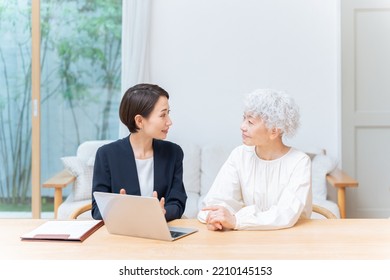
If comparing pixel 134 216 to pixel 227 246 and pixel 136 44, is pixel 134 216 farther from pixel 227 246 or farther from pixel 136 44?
pixel 136 44

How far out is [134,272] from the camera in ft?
5.13

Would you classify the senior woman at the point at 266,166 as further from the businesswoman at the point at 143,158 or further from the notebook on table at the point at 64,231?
the notebook on table at the point at 64,231

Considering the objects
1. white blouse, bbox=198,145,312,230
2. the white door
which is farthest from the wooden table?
the white door

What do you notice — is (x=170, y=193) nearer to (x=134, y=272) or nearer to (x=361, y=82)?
(x=134, y=272)

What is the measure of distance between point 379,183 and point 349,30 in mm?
1248

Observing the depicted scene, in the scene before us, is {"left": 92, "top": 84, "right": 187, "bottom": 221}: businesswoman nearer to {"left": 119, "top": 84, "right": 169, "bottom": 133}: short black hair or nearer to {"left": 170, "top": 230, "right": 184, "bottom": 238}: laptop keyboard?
{"left": 119, "top": 84, "right": 169, "bottom": 133}: short black hair

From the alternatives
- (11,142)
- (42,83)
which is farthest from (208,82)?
(11,142)

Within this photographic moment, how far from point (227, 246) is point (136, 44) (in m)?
3.01

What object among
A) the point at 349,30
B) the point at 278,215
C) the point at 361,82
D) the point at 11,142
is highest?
the point at 349,30

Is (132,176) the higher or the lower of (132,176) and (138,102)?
the lower

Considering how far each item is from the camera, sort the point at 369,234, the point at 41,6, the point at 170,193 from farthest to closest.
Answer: the point at 41,6, the point at 170,193, the point at 369,234

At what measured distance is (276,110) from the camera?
218 centimetres

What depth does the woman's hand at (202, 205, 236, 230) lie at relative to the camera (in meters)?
1.89

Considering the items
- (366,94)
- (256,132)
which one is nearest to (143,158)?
(256,132)
